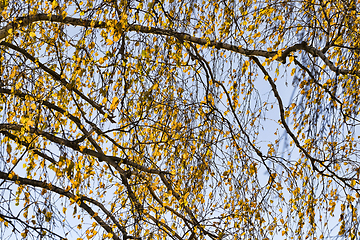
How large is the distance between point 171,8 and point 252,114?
1.05m

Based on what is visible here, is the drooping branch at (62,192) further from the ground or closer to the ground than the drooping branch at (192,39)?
closer to the ground

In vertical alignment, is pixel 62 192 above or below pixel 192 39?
below

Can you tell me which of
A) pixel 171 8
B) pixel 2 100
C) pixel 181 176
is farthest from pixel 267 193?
pixel 2 100

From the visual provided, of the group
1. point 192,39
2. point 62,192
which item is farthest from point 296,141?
point 62,192

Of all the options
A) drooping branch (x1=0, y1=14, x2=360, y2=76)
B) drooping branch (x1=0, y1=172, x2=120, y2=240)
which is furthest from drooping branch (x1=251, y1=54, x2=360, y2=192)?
drooping branch (x1=0, y1=172, x2=120, y2=240)

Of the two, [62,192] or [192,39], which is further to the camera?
[192,39]

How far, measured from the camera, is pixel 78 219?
3049 mm

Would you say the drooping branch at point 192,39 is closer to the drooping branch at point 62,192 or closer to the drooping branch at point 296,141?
the drooping branch at point 296,141

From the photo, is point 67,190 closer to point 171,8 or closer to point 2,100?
point 2,100

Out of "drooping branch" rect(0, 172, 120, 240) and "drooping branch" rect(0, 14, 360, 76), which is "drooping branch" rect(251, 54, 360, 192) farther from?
"drooping branch" rect(0, 172, 120, 240)

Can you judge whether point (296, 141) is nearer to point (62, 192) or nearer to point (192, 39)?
point (192, 39)

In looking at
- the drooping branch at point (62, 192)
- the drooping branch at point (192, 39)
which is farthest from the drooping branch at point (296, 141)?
the drooping branch at point (62, 192)

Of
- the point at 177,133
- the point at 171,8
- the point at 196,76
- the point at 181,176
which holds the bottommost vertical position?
the point at 181,176

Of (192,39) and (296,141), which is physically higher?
(192,39)
